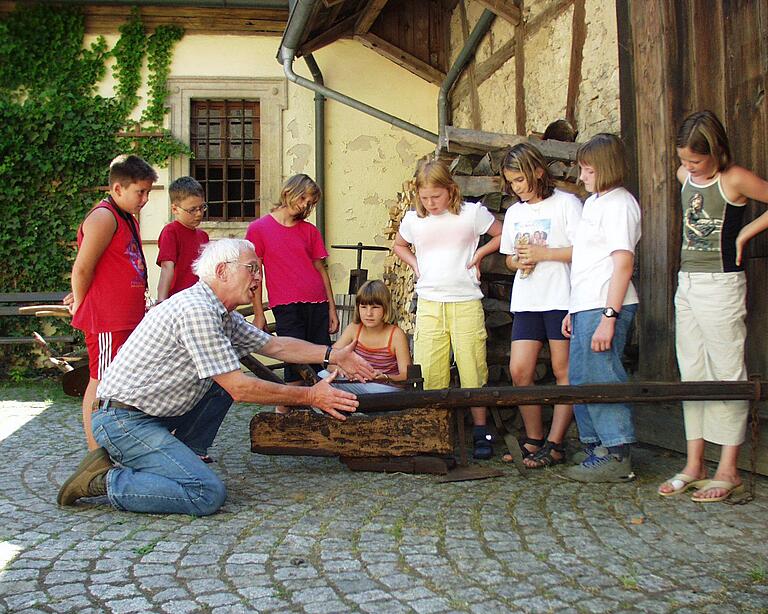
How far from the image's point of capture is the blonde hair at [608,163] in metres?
3.95

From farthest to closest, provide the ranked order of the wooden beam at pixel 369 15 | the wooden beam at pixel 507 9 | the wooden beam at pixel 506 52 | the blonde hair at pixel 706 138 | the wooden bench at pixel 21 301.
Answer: the wooden bench at pixel 21 301 → the wooden beam at pixel 369 15 → the wooden beam at pixel 507 9 → the wooden beam at pixel 506 52 → the blonde hair at pixel 706 138

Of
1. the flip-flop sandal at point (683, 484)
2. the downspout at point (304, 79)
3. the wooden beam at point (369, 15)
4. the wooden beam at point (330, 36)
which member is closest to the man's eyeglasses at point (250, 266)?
the flip-flop sandal at point (683, 484)

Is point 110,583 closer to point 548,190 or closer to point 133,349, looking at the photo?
point 133,349

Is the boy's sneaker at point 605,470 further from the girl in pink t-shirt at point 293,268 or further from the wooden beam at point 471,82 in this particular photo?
the wooden beam at point 471,82

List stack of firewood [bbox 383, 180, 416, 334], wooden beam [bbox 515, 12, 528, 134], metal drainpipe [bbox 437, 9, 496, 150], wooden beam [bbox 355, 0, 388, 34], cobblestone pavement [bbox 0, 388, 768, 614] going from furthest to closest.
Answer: wooden beam [bbox 355, 0, 388, 34] → metal drainpipe [bbox 437, 9, 496, 150] → wooden beam [bbox 515, 12, 528, 134] → stack of firewood [bbox 383, 180, 416, 334] → cobblestone pavement [bbox 0, 388, 768, 614]

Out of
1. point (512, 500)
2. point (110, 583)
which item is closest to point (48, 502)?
point (110, 583)

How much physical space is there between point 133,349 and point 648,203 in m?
2.94

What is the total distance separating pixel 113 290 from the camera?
13.9 ft

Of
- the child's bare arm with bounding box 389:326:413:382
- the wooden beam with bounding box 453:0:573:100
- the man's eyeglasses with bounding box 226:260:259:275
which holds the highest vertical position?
the wooden beam with bounding box 453:0:573:100

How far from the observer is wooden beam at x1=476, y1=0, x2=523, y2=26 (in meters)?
7.42

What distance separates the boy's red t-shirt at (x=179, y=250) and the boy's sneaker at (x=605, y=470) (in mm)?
2663

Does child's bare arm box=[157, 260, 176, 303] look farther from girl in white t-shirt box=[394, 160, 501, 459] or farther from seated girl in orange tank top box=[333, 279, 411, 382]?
girl in white t-shirt box=[394, 160, 501, 459]

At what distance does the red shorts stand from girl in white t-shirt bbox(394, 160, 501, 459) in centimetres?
168

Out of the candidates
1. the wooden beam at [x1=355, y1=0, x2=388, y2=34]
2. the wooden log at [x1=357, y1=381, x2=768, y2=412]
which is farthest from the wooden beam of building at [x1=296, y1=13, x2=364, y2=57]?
the wooden log at [x1=357, y1=381, x2=768, y2=412]
